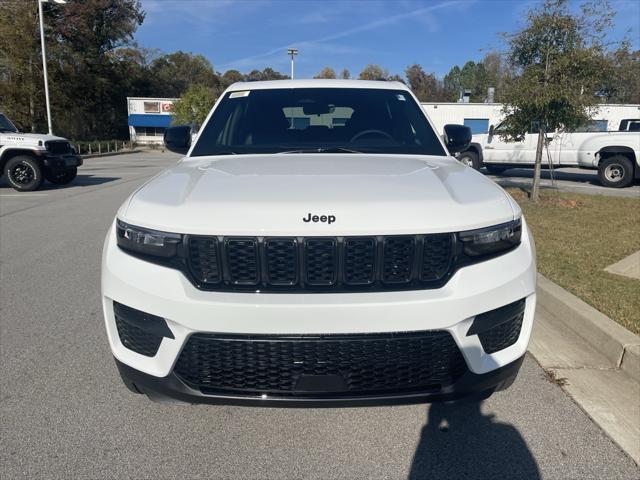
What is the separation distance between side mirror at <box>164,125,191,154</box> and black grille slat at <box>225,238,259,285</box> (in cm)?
203

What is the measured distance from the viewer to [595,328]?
345cm

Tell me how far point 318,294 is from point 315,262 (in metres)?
0.13

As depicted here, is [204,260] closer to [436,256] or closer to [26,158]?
[436,256]

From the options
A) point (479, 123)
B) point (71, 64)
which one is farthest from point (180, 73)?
point (479, 123)

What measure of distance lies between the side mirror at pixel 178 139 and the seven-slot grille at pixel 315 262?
1.95m

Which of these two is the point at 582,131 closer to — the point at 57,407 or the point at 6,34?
the point at 57,407

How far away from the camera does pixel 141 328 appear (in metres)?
2.14

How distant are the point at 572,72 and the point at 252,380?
29.6ft

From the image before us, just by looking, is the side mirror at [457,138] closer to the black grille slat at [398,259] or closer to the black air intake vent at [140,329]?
the black grille slat at [398,259]

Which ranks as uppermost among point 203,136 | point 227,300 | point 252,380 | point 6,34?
point 6,34

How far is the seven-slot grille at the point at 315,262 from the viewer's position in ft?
6.63

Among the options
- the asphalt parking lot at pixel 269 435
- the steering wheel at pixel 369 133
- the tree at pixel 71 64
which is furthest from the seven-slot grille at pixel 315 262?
the tree at pixel 71 64

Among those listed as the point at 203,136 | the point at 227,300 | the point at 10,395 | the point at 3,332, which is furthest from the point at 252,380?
the point at 3,332

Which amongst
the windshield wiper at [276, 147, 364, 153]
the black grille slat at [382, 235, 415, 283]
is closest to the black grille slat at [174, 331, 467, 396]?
the black grille slat at [382, 235, 415, 283]
